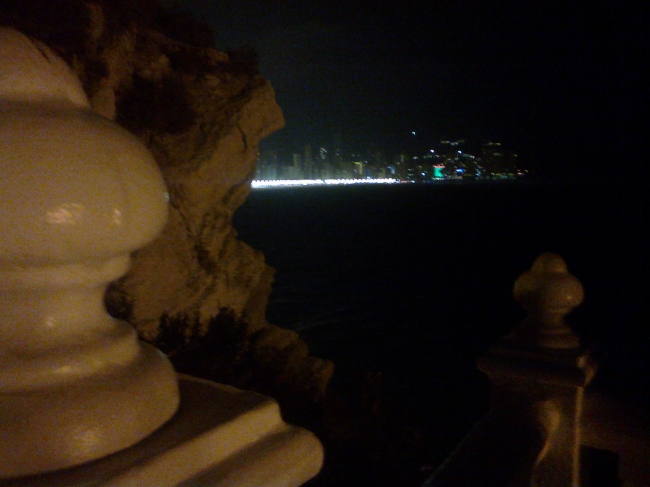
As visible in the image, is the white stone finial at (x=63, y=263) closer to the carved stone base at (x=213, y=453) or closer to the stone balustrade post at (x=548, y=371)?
the carved stone base at (x=213, y=453)

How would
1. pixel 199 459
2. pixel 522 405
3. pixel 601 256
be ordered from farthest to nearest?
pixel 601 256, pixel 522 405, pixel 199 459

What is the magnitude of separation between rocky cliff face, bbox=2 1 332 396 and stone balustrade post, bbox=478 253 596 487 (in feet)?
14.3

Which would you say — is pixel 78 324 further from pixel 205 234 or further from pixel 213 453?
pixel 205 234

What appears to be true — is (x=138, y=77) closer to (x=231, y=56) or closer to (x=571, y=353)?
(x=231, y=56)

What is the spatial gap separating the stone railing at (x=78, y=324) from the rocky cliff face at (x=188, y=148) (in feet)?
19.3

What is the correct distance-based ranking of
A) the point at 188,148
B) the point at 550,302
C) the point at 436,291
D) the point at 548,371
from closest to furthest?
1. the point at 548,371
2. the point at 550,302
3. the point at 188,148
4. the point at 436,291

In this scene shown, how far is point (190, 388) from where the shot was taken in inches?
57.2

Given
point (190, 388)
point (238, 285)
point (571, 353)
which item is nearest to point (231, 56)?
point (238, 285)

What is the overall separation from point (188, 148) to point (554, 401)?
23.4 feet

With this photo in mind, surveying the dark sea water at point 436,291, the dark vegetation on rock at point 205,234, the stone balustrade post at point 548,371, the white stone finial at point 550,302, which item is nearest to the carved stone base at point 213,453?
the stone balustrade post at point 548,371

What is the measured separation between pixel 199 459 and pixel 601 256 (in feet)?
174

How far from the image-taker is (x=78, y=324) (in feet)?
3.86

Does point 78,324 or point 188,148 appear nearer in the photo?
point 78,324

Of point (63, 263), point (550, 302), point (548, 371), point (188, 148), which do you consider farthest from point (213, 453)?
point (188, 148)
